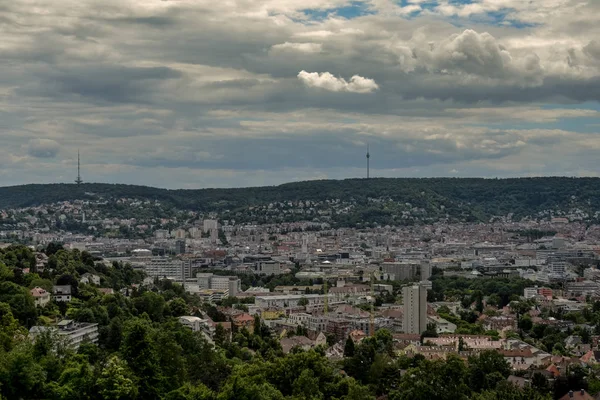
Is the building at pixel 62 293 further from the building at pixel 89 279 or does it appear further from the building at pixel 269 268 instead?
the building at pixel 269 268

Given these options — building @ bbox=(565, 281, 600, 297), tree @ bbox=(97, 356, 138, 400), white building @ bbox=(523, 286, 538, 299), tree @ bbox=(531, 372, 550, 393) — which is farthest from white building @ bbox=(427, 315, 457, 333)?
tree @ bbox=(97, 356, 138, 400)

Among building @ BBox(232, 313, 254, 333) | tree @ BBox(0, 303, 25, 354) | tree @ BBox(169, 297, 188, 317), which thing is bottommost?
building @ BBox(232, 313, 254, 333)

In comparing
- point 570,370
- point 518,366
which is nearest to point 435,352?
point 518,366

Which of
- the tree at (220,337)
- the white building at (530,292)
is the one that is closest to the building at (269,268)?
the white building at (530,292)

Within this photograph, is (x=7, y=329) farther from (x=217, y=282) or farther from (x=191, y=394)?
(x=217, y=282)

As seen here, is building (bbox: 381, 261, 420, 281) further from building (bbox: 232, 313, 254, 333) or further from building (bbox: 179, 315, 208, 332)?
building (bbox: 179, 315, 208, 332)

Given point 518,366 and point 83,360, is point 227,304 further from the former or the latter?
point 83,360
